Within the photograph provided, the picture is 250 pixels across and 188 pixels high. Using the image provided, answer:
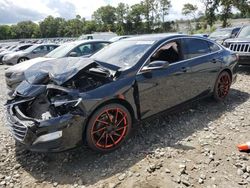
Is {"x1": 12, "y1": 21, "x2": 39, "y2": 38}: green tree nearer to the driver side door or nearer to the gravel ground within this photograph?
the driver side door

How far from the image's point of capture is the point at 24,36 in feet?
298

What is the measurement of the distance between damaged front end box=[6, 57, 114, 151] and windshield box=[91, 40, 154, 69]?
0.60 meters

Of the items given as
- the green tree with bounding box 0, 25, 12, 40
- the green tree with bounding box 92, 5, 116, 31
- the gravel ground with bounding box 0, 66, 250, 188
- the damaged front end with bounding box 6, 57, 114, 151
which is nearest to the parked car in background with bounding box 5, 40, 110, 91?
the gravel ground with bounding box 0, 66, 250, 188

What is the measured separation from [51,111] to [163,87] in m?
1.92

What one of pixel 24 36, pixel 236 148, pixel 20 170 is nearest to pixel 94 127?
pixel 20 170

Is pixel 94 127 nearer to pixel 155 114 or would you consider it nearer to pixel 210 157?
pixel 155 114

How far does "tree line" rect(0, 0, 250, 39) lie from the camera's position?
5759 cm

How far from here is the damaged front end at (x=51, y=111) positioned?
11.8 ft

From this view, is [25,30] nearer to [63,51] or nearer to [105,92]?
[63,51]

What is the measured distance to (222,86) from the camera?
6.17 meters

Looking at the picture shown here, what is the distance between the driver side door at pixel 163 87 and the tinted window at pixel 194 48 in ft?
0.56

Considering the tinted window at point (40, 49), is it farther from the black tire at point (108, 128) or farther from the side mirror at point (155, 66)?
the black tire at point (108, 128)

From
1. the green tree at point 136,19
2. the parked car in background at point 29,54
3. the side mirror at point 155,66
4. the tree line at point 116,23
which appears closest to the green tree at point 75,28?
the tree line at point 116,23

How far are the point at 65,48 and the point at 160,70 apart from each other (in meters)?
5.63
